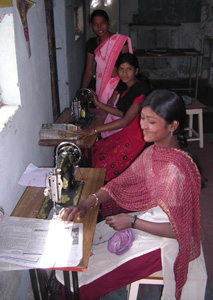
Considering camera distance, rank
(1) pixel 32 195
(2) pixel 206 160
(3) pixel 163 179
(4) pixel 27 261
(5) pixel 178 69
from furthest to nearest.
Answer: (5) pixel 178 69 → (2) pixel 206 160 → (1) pixel 32 195 → (3) pixel 163 179 → (4) pixel 27 261

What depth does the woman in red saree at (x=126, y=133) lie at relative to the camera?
2.83 meters

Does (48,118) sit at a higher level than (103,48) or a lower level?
lower

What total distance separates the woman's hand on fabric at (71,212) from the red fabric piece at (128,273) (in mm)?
348

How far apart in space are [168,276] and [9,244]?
839mm

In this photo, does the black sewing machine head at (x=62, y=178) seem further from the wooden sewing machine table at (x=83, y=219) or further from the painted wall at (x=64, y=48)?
→ the painted wall at (x=64, y=48)

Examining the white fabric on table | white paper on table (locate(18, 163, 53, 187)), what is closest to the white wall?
white paper on table (locate(18, 163, 53, 187))

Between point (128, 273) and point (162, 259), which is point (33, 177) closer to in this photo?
point (128, 273)

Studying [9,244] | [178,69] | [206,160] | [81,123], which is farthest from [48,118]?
[178,69]

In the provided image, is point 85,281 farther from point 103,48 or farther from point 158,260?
point 103,48

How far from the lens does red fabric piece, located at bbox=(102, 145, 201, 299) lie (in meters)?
1.61

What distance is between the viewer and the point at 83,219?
179cm

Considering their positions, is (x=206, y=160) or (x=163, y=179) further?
(x=206, y=160)

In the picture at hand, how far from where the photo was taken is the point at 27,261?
146 cm

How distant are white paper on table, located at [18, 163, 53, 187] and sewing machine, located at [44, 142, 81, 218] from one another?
186mm
